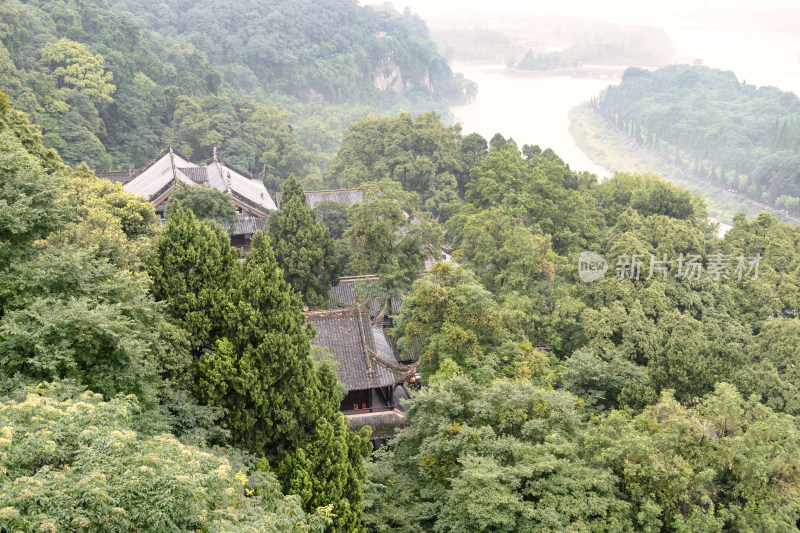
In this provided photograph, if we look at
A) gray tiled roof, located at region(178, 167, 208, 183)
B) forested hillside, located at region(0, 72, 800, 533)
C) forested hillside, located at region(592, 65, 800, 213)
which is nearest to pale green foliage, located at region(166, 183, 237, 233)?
forested hillside, located at region(0, 72, 800, 533)

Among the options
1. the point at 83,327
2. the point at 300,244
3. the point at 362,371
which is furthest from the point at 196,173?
the point at 83,327

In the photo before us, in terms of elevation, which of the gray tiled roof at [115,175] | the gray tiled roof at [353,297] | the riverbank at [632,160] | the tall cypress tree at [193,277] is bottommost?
the riverbank at [632,160]

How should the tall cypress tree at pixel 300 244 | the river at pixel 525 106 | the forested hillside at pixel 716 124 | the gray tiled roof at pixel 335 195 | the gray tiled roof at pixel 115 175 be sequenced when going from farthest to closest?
1. the river at pixel 525 106
2. the forested hillside at pixel 716 124
3. the gray tiled roof at pixel 115 175
4. the gray tiled roof at pixel 335 195
5. the tall cypress tree at pixel 300 244

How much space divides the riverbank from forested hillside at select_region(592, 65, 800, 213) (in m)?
1.14

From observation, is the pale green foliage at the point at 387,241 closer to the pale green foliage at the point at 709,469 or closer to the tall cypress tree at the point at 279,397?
the tall cypress tree at the point at 279,397

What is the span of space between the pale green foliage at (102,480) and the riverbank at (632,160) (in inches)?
2563

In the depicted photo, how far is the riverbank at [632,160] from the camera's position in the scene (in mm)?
67625

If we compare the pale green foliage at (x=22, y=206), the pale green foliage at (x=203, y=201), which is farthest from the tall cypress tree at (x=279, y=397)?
the pale green foliage at (x=203, y=201)

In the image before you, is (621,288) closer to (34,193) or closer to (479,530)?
(479,530)

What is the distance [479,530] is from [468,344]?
734 cm

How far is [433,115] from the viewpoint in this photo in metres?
44.6

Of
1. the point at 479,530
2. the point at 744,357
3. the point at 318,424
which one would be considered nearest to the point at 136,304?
the point at 318,424

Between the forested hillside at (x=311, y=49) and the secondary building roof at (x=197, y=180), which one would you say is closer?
the secondary building roof at (x=197, y=180)

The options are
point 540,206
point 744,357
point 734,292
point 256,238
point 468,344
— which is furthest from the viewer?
point 540,206
